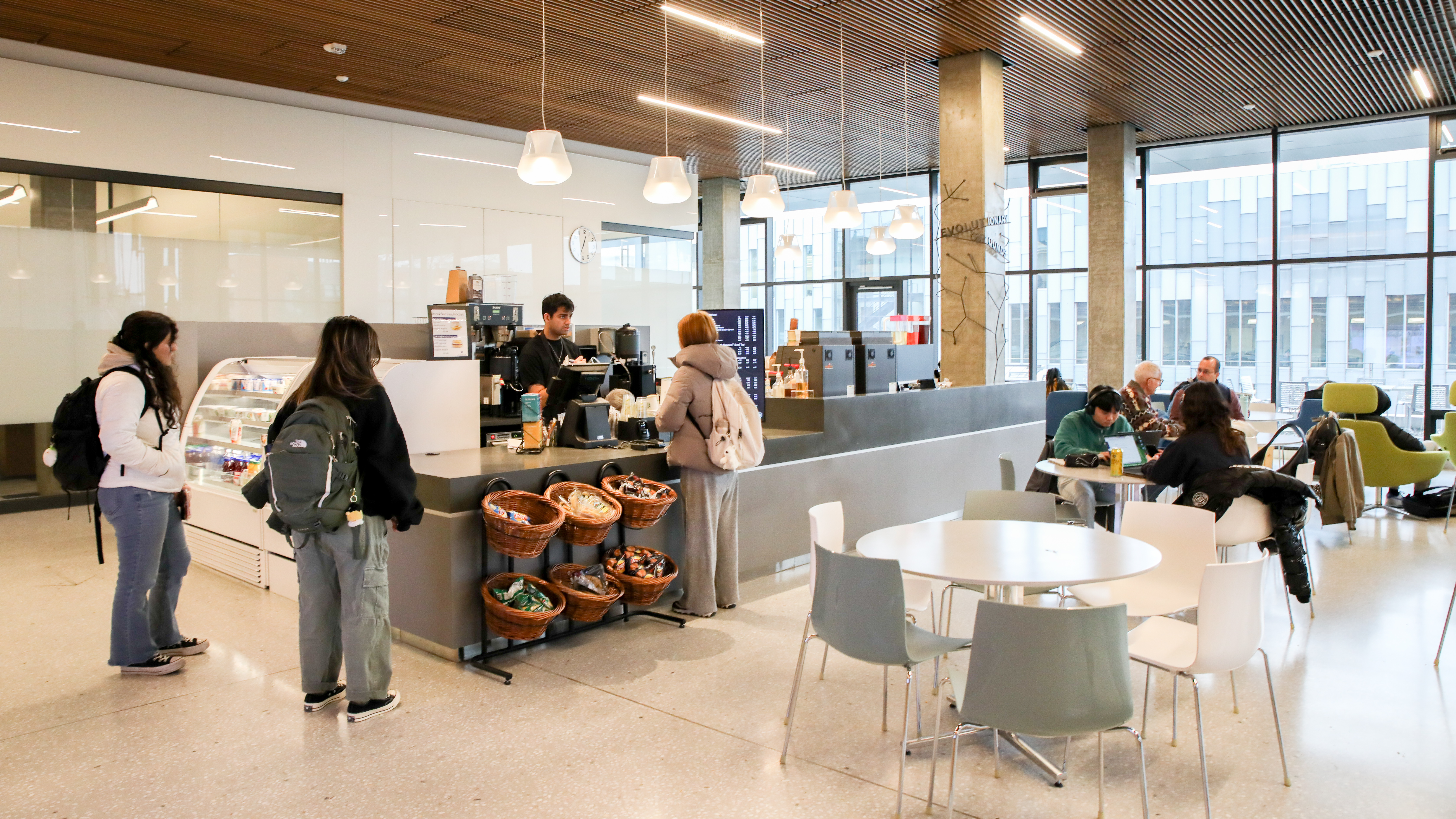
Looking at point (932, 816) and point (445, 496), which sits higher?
point (445, 496)

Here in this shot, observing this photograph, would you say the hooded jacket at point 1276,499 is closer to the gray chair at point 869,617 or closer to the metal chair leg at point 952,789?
the gray chair at point 869,617

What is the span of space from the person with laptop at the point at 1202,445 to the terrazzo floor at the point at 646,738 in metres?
0.86

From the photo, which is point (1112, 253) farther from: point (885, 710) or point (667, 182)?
point (885, 710)

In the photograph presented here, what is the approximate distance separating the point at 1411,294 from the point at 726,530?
31.2ft

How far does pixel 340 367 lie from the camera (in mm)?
3457

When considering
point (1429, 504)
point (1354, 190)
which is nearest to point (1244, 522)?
point (1429, 504)

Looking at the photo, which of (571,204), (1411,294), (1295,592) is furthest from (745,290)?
(1295,592)

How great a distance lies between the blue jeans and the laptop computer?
4.75 meters

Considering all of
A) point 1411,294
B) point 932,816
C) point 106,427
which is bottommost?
point 932,816

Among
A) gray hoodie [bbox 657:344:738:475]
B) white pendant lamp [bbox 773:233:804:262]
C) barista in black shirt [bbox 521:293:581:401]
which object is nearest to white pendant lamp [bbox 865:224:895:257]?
white pendant lamp [bbox 773:233:804:262]

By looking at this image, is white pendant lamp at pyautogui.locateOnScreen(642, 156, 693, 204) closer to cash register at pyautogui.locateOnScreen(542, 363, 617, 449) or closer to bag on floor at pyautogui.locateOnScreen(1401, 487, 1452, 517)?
cash register at pyautogui.locateOnScreen(542, 363, 617, 449)

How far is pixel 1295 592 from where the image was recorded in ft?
15.0

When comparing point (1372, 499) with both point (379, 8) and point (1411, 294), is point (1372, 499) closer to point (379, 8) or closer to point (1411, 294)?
point (1411, 294)

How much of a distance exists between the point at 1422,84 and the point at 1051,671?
9736mm
